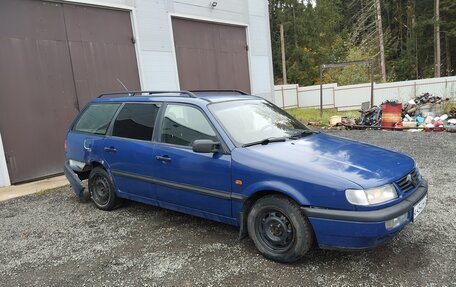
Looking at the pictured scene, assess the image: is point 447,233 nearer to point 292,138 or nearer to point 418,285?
point 418,285

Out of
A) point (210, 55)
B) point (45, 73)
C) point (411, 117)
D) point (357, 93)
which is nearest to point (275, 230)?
point (45, 73)

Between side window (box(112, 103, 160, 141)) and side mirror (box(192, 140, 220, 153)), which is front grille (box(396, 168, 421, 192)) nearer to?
side mirror (box(192, 140, 220, 153))

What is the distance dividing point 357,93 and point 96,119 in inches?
747

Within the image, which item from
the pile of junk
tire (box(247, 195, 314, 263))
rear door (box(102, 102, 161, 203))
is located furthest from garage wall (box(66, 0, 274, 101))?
tire (box(247, 195, 314, 263))

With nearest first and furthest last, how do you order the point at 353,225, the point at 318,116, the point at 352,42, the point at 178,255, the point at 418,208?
1. the point at 353,225
2. the point at 418,208
3. the point at 178,255
4. the point at 318,116
5. the point at 352,42

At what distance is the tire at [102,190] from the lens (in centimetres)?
505

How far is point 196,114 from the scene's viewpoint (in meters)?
4.04

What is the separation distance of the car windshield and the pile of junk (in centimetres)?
836

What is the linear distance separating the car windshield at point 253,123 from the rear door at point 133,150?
3.18 ft

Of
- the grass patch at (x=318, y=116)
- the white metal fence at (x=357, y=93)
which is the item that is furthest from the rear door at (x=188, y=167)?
the white metal fence at (x=357, y=93)

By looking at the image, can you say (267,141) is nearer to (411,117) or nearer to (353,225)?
(353,225)

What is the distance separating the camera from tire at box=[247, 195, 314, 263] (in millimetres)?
3154

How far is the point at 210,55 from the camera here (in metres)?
11.6

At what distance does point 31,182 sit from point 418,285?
741cm
